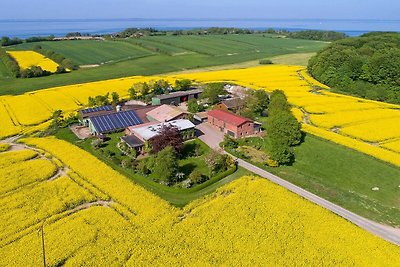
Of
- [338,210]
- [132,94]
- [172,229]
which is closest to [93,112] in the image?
[132,94]

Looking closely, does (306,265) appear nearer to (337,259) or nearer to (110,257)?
(337,259)

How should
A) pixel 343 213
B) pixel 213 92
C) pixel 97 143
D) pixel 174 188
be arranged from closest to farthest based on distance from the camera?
1. pixel 343 213
2. pixel 174 188
3. pixel 97 143
4. pixel 213 92

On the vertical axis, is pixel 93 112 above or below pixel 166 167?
below

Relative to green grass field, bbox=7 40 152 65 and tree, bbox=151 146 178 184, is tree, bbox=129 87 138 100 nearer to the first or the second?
tree, bbox=151 146 178 184

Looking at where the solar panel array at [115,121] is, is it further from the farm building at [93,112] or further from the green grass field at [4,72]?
the green grass field at [4,72]

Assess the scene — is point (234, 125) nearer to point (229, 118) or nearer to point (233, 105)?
point (229, 118)

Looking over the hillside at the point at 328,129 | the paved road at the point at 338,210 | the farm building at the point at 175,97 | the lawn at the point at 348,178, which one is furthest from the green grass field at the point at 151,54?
the lawn at the point at 348,178
